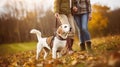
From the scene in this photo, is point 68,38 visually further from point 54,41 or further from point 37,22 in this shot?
point 37,22

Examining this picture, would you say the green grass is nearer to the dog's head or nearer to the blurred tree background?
the blurred tree background

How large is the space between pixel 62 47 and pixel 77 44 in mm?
188

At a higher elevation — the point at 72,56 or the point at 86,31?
the point at 86,31

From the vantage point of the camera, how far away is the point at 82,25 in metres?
5.88

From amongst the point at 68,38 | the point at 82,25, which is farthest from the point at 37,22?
the point at 82,25

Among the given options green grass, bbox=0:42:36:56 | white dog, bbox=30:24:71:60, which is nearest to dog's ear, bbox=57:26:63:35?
white dog, bbox=30:24:71:60

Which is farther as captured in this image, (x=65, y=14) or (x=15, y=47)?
(x=15, y=47)

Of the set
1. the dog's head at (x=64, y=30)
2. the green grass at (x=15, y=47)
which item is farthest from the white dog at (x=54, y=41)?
the green grass at (x=15, y=47)

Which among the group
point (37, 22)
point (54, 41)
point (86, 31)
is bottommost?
point (54, 41)

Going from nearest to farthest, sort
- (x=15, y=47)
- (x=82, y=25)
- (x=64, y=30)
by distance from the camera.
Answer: (x=64, y=30) → (x=82, y=25) → (x=15, y=47)

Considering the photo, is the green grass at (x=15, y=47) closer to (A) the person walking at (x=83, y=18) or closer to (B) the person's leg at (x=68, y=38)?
(B) the person's leg at (x=68, y=38)

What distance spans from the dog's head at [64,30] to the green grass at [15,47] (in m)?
0.37

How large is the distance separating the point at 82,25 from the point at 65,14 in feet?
0.82

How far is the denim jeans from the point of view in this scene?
586 centimetres
